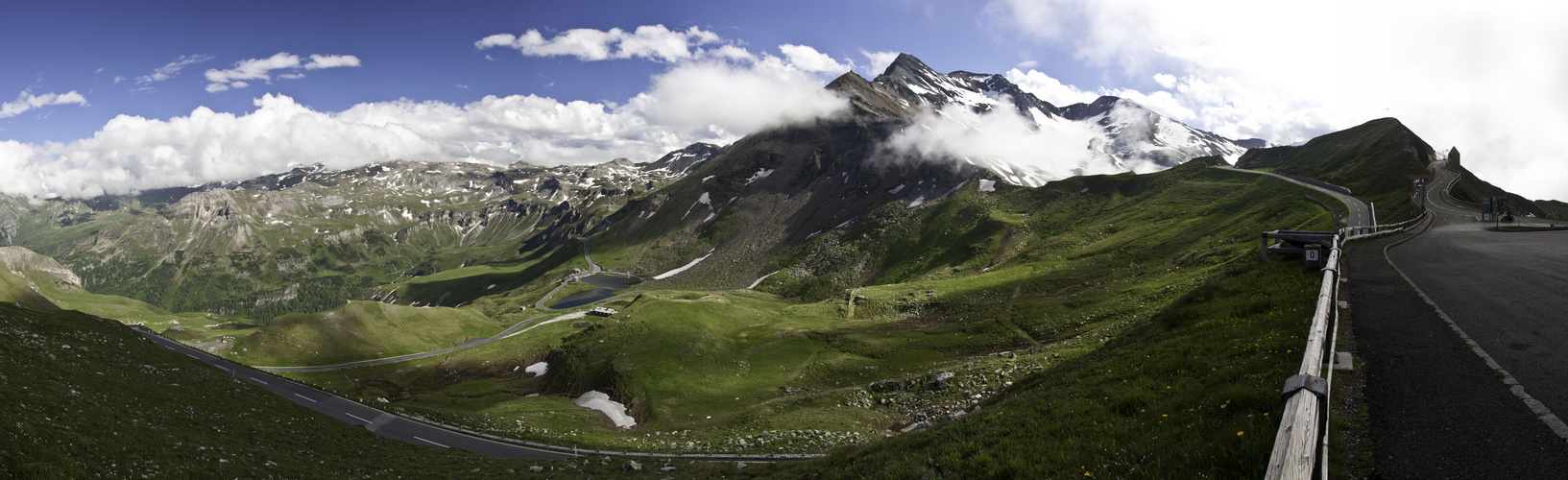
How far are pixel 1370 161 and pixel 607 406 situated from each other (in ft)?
513

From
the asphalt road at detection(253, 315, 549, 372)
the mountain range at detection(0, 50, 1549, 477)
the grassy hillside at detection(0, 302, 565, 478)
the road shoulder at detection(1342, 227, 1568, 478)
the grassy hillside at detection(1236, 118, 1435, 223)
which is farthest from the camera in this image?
the asphalt road at detection(253, 315, 549, 372)

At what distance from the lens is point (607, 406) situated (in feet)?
213

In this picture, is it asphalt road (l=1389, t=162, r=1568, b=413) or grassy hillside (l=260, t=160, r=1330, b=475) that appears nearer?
asphalt road (l=1389, t=162, r=1568, b=413)

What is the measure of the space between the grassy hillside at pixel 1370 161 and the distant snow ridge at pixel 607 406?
8725 cm

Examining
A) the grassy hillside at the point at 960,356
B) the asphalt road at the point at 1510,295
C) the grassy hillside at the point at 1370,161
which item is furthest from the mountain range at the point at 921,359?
the asphalt road at the point at 1510,295

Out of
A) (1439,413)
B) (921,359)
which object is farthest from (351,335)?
(1439,413)

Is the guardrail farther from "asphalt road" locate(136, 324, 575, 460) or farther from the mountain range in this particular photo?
"asphalt road" locate(136, 324, 575, 460)

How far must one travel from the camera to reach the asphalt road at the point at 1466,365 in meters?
8.18

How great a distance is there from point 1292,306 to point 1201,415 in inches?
401

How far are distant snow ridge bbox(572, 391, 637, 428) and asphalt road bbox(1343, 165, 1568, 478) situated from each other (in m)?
57.5

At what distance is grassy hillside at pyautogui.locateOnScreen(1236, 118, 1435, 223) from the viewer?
285 ft

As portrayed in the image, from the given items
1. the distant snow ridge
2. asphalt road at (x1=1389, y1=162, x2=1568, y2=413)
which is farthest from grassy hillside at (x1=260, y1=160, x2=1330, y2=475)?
asphalt road at (x1=1389, y1=162, x2=1568, y2=413)

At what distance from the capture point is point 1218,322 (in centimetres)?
2019

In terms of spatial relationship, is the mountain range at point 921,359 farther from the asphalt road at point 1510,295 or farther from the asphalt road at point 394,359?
the asphalt road at point 1510,295
